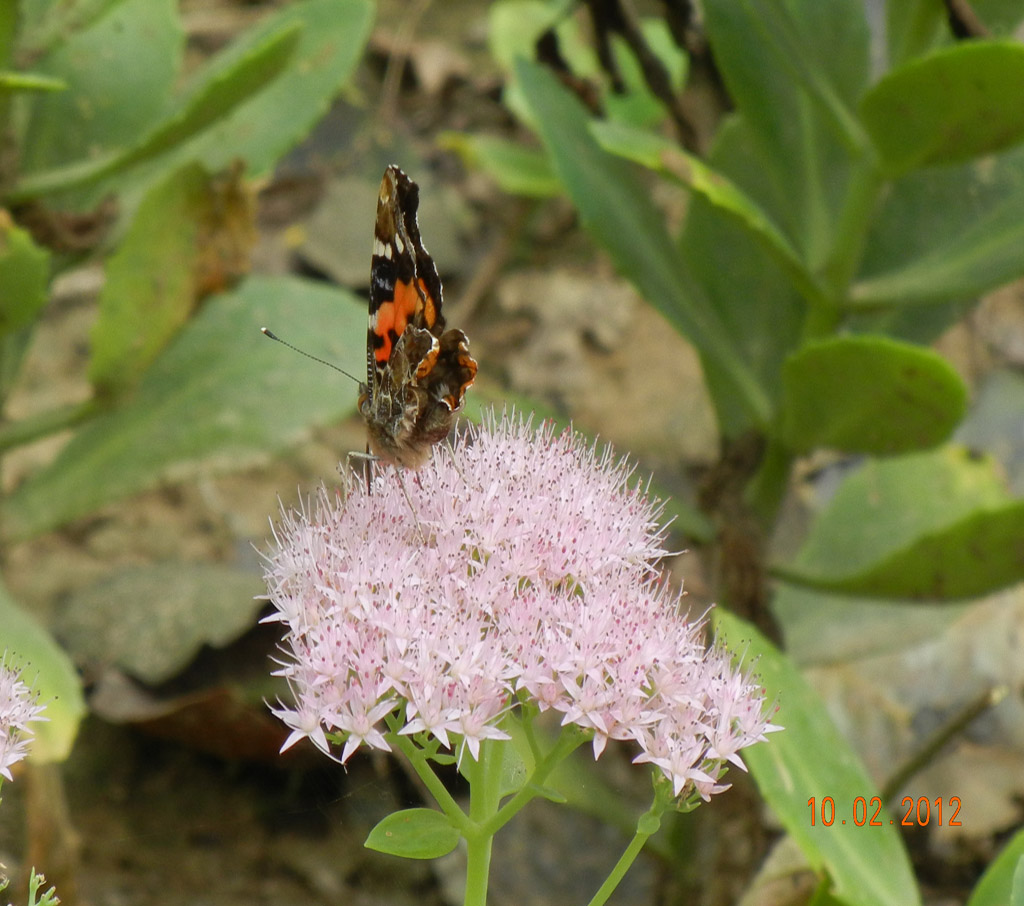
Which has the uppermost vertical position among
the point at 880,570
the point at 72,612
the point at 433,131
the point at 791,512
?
the point at 433,131

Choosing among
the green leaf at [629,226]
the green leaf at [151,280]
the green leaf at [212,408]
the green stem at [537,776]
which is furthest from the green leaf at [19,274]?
the green stem at [537,776]

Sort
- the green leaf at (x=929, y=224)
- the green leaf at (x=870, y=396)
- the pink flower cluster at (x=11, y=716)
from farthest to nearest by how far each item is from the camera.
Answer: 1. the green leaf at (x=929, y=224)
2. the green leaf at (x=870, y=396)
3. the pink flower cluster at (x=11, y=716)

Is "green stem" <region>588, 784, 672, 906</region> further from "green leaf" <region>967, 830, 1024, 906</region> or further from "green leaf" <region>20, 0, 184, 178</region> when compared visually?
"green leaf" <region>20, 0, 184, 178</region>

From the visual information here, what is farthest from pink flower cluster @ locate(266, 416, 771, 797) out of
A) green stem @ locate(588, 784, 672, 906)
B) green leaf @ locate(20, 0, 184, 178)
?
green leaf @ locate(20, 0, 184, 178)

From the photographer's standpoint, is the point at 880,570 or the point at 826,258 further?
the point at 826,258

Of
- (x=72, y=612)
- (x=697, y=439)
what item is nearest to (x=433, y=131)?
(x=697, y=439)

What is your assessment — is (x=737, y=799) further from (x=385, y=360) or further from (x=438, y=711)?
(x=438, y=711)

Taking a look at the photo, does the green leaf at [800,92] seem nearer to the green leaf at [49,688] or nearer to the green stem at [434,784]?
the green stem at [434,784]
